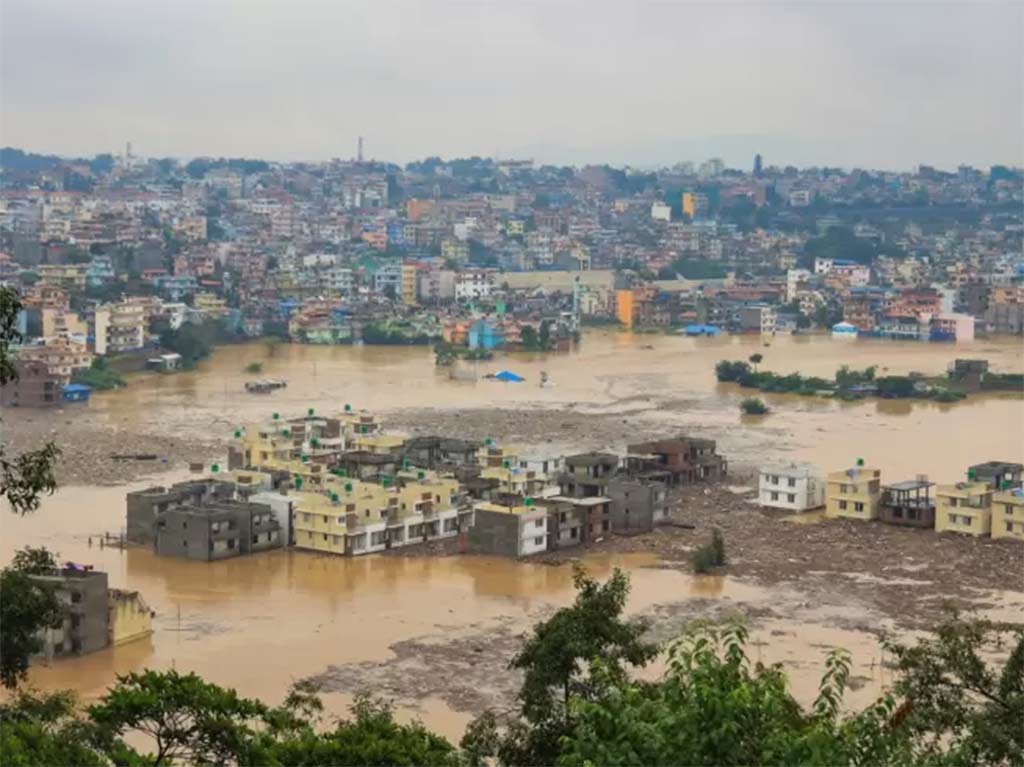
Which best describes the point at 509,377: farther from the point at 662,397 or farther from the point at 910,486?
the point at 910,486

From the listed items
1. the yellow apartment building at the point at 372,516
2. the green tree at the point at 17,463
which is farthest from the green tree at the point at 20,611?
the yellow apartment building at the point at 372,516

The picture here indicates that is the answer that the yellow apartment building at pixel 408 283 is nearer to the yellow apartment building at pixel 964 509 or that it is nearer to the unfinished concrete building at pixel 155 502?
the unfinished concrete building at pixel 155 502

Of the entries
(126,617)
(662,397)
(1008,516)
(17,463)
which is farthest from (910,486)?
(17,463)

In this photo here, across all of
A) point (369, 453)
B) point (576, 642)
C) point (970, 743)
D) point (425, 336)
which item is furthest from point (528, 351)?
point (970, 743)

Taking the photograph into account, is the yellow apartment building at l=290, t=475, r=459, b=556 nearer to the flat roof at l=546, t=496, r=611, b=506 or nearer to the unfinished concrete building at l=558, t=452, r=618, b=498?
the flat roof at l=546, t=496, r=611, b=506

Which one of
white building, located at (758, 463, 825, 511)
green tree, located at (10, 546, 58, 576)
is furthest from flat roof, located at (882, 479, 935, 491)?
green tree, located at (10, 546, 58, 576)

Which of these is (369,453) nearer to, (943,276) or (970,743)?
(970,743)
